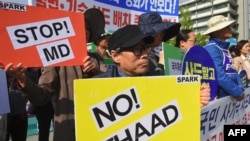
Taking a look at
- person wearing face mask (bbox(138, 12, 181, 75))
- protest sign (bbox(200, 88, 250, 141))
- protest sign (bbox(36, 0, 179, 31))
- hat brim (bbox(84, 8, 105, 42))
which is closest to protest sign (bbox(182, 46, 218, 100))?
protest sign (bbox(200, 88, 250, 141))

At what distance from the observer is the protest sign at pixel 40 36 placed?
2.30 meters

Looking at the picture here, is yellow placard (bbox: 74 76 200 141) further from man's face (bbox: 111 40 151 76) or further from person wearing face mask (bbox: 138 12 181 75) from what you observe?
person wearing face mask (bbox: 138 12 181 75)

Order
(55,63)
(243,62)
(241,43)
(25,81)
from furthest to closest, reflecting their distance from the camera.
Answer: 1. (241,43)
2. (243,62)
3. (55,63)
4. (25,81)

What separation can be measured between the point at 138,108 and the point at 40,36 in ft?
2.97

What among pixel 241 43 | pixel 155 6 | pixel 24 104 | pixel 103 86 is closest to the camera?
pixel 103 86

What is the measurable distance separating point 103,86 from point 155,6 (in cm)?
290

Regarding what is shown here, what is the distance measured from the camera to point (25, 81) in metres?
2.22

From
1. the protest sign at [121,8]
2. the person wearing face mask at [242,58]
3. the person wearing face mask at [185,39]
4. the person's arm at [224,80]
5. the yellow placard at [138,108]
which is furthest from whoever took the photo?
the person wearing face mask at [242,58]

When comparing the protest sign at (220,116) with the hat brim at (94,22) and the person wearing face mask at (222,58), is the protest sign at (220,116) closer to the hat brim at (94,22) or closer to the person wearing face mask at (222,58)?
the person wearing face mask at (222,58)

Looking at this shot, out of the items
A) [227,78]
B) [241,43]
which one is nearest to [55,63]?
[227,78]

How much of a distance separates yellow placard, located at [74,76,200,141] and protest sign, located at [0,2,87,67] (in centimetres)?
69

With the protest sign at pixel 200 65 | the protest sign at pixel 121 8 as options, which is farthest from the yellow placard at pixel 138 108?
the protest sign at pixel 121 8

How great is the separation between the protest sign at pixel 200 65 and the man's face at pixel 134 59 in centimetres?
41

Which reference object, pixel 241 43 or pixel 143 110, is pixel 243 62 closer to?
pixel 241 43
